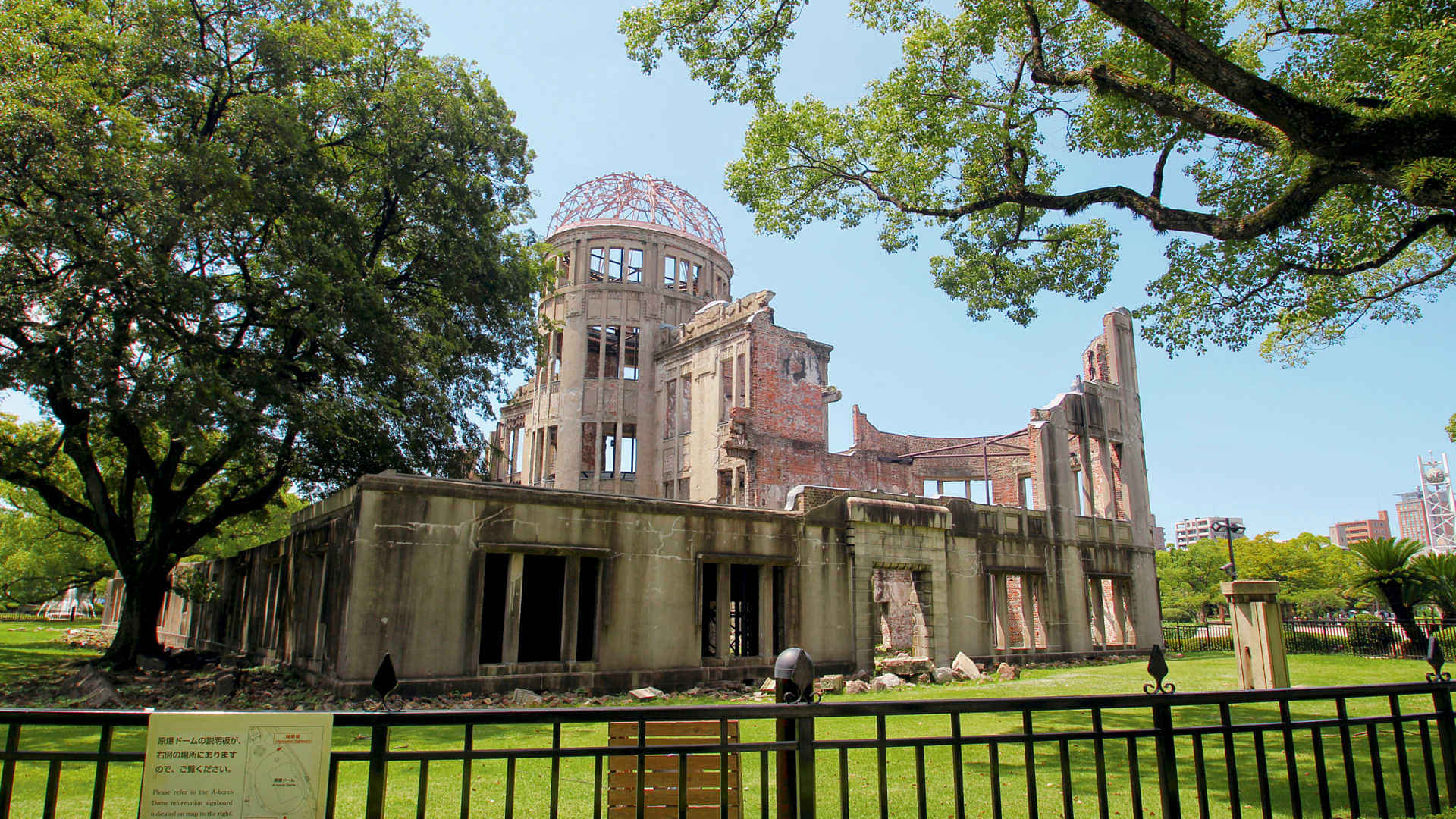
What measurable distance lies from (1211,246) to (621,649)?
12661 millimetres

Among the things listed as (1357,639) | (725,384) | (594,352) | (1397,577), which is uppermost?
(594,352)

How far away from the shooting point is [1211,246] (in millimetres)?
14250

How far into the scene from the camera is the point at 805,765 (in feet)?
14.0

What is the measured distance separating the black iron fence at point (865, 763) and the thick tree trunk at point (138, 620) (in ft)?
29.2

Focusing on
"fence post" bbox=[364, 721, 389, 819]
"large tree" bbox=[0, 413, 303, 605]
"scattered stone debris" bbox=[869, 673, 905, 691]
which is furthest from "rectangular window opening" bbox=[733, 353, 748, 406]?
"fence post" bbox=[364, 721, 389, 819]

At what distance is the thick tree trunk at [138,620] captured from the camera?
63.9ft

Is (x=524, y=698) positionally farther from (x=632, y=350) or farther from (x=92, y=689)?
(x=632, y=350)

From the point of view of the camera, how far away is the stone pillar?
13.7m

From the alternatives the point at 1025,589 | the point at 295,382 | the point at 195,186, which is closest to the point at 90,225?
the point at 195,186

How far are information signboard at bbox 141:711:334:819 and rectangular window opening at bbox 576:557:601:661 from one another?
466 inches

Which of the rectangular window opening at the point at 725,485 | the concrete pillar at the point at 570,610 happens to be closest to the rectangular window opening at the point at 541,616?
the concrete pillar at the point at 570,610

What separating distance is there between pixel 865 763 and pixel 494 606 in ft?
29.8

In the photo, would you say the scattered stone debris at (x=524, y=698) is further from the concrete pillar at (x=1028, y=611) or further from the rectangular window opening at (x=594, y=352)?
the rectangular window opening at (x=594, y=352)

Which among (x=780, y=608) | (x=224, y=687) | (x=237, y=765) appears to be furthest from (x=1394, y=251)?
(x=224, y=687)
